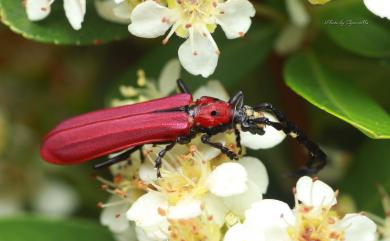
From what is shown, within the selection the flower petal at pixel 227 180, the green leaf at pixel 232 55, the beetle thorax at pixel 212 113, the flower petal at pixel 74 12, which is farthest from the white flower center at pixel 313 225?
the flower petal at pixel 74 12

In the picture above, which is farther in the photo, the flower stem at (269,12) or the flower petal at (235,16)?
the flower stem at (269,12)

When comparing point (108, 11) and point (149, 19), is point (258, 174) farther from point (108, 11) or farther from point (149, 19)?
point (108, 11)

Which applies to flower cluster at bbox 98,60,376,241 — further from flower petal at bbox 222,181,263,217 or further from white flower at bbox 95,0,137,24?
white flower at bbox 95,0,137,24

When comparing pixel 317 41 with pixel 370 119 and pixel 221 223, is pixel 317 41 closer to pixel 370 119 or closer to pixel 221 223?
pixel 370 119

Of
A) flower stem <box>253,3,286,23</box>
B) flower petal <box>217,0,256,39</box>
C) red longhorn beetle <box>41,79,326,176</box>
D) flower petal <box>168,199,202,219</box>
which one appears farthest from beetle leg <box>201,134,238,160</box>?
flower stem <box>253,3,286,23</box>

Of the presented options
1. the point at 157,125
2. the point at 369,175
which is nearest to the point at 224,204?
the point at 157,125

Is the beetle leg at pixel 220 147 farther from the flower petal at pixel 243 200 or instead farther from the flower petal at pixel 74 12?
the flower petal at pixel 74 12
